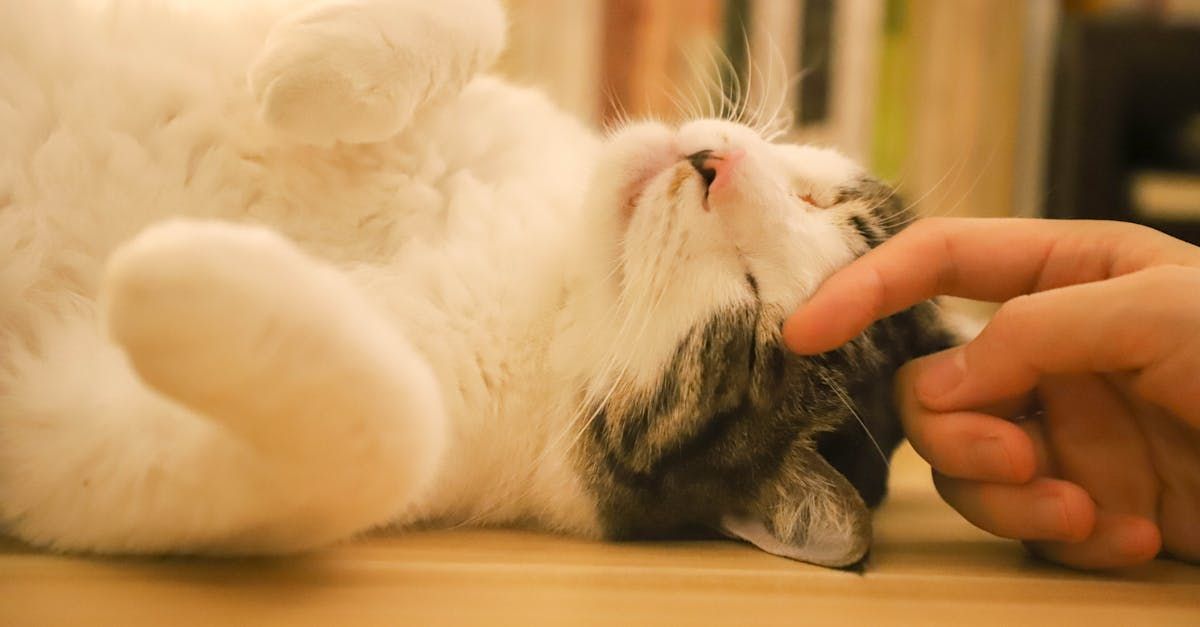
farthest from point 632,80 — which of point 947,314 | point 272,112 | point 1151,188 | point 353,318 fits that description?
point 353,318

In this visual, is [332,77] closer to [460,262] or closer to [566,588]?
[460,262]

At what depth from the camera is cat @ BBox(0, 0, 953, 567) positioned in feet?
3.50

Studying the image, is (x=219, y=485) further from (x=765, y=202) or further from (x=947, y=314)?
(x=947, y=314)

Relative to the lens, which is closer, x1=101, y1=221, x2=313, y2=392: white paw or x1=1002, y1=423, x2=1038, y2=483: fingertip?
x1=101, y1=221, x2=313, y2=392: white paw

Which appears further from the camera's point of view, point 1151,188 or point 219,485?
point 1151,188

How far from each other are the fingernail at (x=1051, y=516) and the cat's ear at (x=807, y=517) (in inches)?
7.2

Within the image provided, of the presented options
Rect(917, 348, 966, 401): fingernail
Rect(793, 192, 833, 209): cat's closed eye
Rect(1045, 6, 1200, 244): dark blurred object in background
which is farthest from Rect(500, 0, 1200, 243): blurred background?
Rect(917, 348, 966, 401): fingernail

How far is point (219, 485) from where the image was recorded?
0.86 metres

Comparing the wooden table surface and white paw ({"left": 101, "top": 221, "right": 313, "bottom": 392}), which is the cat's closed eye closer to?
the wooden table surface

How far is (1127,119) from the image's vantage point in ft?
11.6

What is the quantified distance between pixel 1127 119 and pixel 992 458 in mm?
3044

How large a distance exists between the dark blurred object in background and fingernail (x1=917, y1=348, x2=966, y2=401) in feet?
8.91

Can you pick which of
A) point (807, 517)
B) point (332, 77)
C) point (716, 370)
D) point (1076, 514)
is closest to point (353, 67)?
point (332, 77)

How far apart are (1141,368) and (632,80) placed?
3008mm
